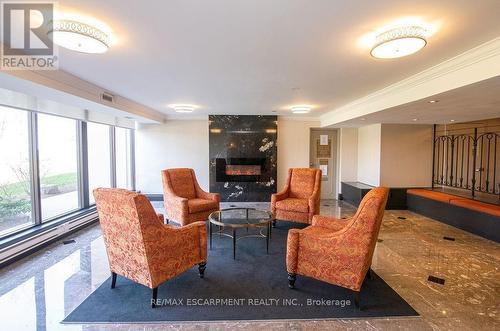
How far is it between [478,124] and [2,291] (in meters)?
9.12

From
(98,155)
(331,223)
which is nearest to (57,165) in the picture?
→ (98,155)

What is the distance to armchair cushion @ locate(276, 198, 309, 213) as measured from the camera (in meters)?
4.12

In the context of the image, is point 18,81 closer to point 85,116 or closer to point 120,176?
point 85,116

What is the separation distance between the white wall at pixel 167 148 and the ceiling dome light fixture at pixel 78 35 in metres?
4.70

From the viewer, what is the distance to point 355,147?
272 inches

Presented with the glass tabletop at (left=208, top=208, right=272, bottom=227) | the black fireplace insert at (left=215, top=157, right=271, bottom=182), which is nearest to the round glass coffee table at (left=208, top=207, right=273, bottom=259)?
the glass tabletop at (left=208, top=208, right=272, bottom=227)

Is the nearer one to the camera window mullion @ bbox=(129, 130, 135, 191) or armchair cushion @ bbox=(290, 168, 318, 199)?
armchair cushion @ bbox=(290, 168, 318, 199)

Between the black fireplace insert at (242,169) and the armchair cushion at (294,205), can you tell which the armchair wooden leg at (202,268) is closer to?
the armchair cushion at (294,205)

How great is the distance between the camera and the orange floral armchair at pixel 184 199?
3.92m

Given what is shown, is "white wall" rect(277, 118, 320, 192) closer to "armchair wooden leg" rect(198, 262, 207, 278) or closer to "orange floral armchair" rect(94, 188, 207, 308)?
"armchair wooden leg" rect(198, 262, 207, 278)

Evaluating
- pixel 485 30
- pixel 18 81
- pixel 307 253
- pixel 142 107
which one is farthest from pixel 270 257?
Result: pixel 142 107

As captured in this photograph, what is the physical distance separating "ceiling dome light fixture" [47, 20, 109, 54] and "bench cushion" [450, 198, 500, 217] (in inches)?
220

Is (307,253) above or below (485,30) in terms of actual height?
below

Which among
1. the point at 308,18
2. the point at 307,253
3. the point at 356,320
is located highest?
the point at 308,18
